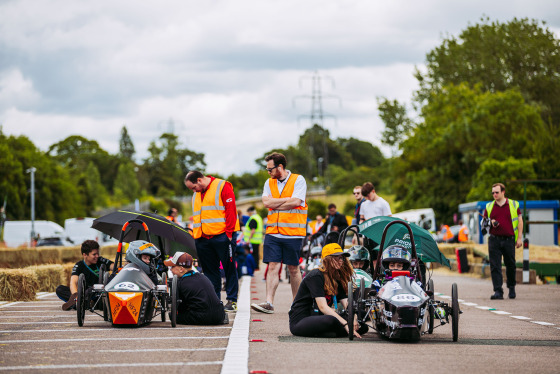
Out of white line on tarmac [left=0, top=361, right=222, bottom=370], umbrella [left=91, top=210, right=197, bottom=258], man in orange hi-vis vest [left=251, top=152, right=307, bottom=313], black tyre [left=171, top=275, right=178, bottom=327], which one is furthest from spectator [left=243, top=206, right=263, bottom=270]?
white line on tarmac [left=0, top=361, right=222, bottom=370]

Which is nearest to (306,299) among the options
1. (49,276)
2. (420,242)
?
(420,242)

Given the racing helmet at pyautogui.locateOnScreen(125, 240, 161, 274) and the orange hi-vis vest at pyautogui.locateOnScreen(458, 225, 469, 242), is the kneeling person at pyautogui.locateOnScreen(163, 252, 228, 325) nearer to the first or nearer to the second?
the racing helmet at pyautogui.locateOnScreen(125, 240, 161, 274)

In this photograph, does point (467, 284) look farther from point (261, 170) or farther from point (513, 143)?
point (261, 170)

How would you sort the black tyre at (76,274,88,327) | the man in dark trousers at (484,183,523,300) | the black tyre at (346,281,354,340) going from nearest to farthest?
the black tyre at (346,281,354,340)
the black tyre at (76,274,88,327)
the man in dark trousers at (484,183,523,300)

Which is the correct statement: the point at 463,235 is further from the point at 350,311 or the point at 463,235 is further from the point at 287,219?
the point at 350,311

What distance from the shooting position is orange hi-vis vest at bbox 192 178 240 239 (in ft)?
43.8

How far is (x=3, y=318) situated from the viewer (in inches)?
519

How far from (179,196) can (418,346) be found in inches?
5913

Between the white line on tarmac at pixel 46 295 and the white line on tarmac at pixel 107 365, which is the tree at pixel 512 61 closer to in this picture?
the white line on tarmac at pixel 46 295

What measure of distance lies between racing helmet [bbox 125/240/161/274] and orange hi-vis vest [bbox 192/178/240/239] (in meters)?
0.92

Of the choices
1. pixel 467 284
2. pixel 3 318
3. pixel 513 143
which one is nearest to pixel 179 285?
pixel 3 318

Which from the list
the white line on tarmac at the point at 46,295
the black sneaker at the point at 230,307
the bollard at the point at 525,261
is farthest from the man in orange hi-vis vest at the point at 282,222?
the bollard at the point at 525,261

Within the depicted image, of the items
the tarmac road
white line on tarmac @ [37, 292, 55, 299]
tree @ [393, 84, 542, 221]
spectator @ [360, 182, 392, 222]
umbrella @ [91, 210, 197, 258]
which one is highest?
tree @ [393, 84, 542, 221]

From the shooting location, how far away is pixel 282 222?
1312 cm
